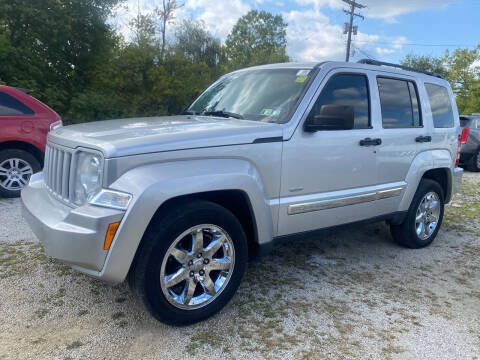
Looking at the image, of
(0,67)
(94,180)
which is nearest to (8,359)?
(94,180)

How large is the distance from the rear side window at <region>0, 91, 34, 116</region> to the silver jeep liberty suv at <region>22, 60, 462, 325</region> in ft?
9.48

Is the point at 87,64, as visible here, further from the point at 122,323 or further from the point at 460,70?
the point at 460,70

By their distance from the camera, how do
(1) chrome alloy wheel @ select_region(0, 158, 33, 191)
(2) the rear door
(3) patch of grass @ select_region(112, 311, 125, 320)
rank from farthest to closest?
(1) chrome alloy wheel @ select_region(0, 158, 33, 191)
(2) the rear door
(3) patch of grass @ select_region(112, 311, 125, 320)

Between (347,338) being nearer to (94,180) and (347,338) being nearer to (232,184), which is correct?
(232,184)

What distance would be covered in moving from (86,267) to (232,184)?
110cm

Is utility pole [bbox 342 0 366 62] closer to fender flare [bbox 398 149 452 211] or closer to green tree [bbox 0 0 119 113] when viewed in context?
green tree [bbox 0 0 119 113]

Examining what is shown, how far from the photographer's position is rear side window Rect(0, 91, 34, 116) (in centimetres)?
574

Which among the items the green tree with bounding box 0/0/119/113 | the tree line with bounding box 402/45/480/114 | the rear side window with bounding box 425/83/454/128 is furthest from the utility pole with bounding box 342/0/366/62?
the rear side window with bounding box 425/83/454/128

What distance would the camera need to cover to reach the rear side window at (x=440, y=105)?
4641 millimetres

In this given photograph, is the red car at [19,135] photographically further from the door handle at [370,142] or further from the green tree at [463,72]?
the green tree at [463,72]

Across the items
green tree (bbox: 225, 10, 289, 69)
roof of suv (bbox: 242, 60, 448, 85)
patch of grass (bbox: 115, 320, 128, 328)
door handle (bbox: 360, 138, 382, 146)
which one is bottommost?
Answer: patch of grass (bbox: 115, 320, 128, 328)

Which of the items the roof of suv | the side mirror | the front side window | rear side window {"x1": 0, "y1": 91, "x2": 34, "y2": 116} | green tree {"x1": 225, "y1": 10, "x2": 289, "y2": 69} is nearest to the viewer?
the side mirror

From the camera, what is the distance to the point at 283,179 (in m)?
3.15

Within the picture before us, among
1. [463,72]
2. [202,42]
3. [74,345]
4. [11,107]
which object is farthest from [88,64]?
[463,72]
